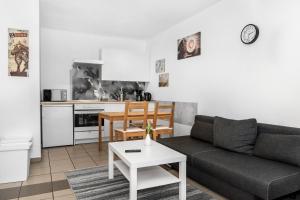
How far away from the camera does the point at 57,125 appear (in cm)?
421

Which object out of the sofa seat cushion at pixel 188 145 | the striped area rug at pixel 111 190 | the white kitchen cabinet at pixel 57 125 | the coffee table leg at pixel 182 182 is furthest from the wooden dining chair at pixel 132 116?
the coffee table leg at pixel 182 182

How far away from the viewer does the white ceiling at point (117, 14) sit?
3.40 meters

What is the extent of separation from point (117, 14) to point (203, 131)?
2599 mm

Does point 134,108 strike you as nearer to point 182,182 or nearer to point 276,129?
point 182,182

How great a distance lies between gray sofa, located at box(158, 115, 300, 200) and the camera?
68.9 inches

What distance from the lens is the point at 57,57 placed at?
15.8ft

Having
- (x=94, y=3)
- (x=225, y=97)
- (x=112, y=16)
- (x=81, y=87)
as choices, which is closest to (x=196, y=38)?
(x=225, y=97)

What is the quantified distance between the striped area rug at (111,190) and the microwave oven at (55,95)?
2190 millimetres

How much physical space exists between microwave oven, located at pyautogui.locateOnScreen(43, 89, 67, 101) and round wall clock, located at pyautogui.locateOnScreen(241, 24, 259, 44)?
375cm

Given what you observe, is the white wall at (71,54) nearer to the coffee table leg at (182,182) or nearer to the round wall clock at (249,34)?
the round wall clock at (249,34)

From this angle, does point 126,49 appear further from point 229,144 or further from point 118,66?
point 229,144

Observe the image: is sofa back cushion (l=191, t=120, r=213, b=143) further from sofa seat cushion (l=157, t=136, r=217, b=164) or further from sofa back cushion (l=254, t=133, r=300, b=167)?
sofa back cushion (l=254, t=133, r=300, b=167)

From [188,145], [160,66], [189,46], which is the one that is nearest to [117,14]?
[189,46]

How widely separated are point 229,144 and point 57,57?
13.6 feet
